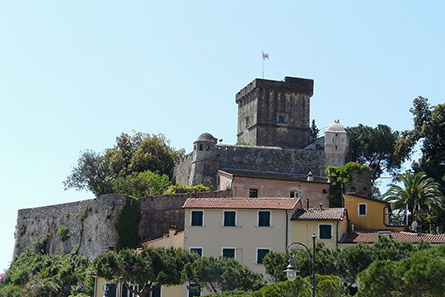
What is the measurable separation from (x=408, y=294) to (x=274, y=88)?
2156 inches

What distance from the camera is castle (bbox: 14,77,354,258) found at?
61969 mm

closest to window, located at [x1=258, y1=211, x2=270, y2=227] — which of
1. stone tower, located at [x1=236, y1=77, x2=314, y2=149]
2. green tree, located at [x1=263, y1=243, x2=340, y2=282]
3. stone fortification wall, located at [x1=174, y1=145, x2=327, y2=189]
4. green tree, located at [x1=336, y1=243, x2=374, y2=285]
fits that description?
green tree, located at [x1=263, y1=243, x2=340, y2=282]

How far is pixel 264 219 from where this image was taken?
51.8m

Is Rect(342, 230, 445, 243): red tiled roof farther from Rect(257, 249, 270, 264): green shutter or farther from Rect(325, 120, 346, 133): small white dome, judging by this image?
Rect(325, 120, 346, 133): small white dome

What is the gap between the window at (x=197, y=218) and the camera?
2066 inches

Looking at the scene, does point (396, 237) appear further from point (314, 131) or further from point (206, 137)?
point (314, 131)

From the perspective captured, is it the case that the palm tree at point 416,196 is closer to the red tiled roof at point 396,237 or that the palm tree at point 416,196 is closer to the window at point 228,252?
the red tiled roof at point 396,237

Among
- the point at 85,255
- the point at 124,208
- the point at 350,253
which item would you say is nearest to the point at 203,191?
the point at 124,208

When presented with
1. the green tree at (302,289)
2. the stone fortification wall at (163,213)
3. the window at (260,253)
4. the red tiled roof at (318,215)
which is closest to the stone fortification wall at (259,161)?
the stone fortification wall at (163,213)

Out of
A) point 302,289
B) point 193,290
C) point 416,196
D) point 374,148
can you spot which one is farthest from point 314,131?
point 302,289

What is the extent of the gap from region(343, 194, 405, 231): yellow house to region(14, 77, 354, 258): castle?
7649mm

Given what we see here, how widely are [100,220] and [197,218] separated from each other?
12955 millimetres

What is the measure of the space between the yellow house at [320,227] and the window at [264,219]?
168 cm

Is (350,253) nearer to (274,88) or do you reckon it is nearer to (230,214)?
(230,214)
